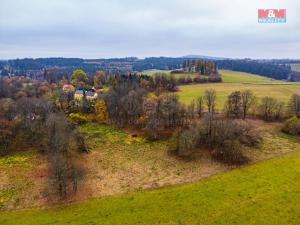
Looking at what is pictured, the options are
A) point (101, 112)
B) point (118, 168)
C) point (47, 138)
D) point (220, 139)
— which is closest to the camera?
point (118, 168)

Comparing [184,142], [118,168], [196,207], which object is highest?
[184,142]

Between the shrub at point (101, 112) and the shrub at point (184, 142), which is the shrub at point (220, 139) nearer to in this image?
the shrub at point (184, 142)

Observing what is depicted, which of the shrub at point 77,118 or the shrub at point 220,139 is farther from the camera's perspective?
the shrub at point 77,118

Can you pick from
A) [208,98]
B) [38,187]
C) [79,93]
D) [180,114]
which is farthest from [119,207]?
[79,93]

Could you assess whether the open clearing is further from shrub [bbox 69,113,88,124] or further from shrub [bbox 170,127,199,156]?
shrub [bbox 69,113,88,124]

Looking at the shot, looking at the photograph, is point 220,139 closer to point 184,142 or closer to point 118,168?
point 184,142

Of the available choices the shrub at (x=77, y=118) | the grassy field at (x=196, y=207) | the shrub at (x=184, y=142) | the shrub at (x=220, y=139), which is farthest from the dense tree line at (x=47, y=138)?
the shrub at (x=220, y=139)

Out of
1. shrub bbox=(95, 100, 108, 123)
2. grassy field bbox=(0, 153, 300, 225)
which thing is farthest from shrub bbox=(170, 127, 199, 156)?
shrub bbox=(95, 100, 108, 123)

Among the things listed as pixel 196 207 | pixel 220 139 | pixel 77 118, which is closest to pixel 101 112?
Result: pixel 77 118
